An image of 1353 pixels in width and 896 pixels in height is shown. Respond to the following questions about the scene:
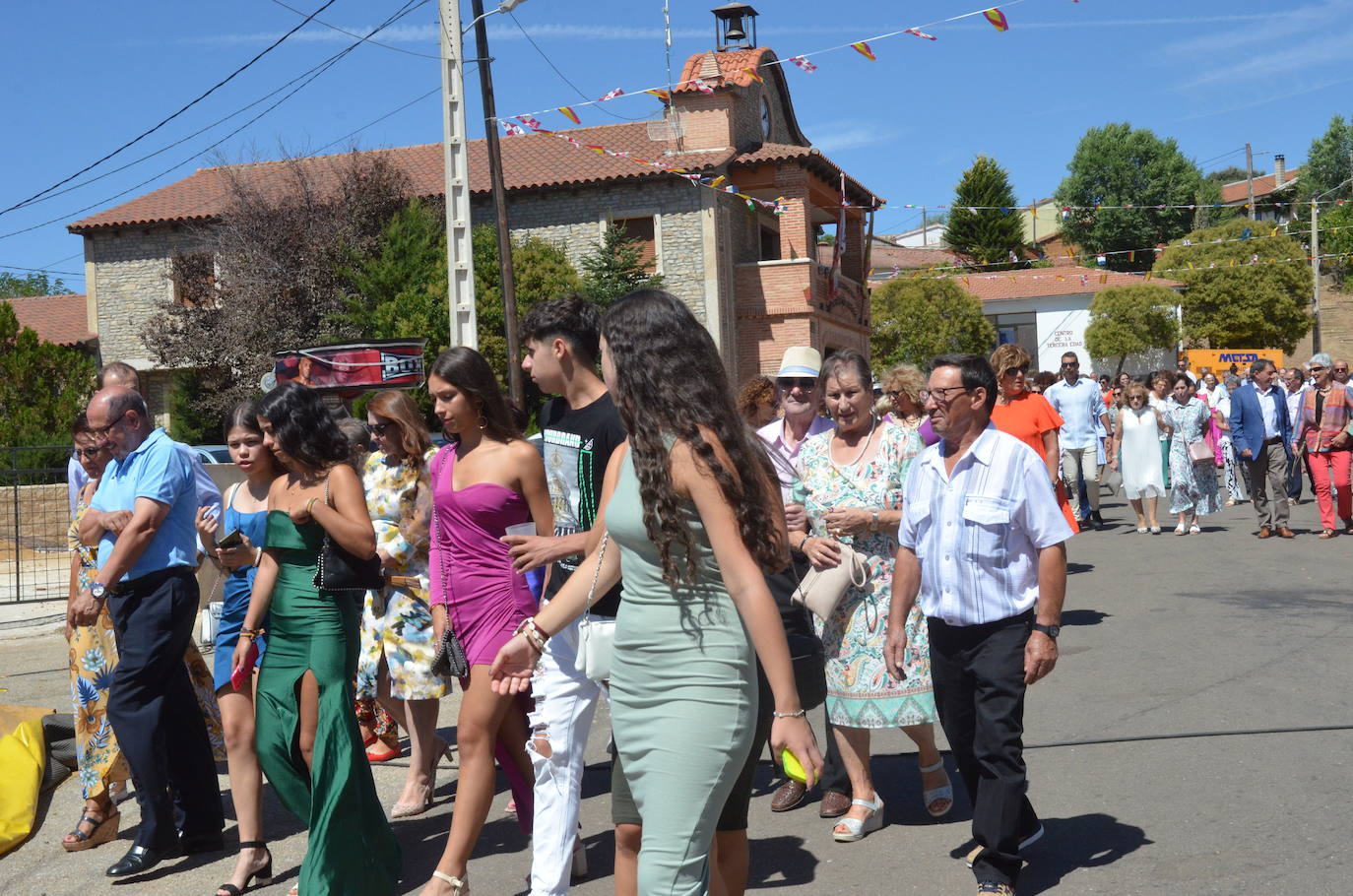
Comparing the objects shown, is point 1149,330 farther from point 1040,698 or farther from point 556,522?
point 556,522

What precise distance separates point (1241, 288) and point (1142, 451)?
43538mm

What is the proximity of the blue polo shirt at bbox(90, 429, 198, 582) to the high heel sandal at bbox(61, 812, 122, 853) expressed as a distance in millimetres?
1137

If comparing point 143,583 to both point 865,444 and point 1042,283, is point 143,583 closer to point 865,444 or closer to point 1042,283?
point 865,444

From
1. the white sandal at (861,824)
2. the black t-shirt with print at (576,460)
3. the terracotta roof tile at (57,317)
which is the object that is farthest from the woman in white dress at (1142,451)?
the terracotta roof tile at (57,317)

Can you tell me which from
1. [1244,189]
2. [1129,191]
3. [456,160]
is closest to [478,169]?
[456,160]

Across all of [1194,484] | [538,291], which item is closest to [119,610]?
[1194,484]

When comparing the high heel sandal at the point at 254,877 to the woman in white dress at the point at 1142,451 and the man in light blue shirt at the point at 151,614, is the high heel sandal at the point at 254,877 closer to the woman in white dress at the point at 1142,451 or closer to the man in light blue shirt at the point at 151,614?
the man in light blue shirt at the point at 151,614

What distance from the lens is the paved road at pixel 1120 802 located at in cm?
455

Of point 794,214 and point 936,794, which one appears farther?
point 794,214

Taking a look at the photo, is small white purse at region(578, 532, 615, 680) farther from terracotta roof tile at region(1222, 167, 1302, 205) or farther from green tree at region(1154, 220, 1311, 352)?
terracotta roof tile at region(1222, 167, 1302, 205)

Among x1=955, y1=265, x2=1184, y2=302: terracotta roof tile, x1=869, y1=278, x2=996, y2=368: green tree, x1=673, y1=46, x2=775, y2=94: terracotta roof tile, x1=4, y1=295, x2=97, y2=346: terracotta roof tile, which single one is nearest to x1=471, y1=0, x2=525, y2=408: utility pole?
x1=673, y1=46, x2=775, y2=94: terracotta roof tile

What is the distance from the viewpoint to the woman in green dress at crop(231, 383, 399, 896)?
461 cm

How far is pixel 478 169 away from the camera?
33.3 metres

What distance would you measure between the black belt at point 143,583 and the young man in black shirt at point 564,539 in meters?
1.87
